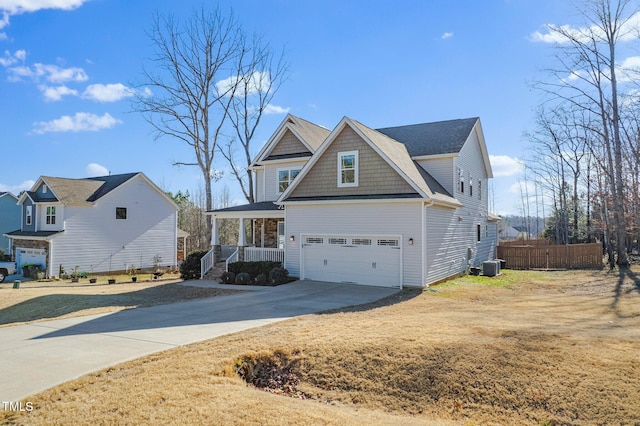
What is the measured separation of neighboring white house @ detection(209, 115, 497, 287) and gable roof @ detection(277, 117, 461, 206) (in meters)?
0.05

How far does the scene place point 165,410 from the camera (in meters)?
5.22

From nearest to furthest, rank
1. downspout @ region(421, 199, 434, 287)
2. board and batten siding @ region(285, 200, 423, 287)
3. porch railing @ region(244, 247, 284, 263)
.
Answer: downspout @ region(421, 199, 434, 287) → board and batten siding @ region(285, 200, 423, 287) → porch railing @ region(244, 247, 284, 263)

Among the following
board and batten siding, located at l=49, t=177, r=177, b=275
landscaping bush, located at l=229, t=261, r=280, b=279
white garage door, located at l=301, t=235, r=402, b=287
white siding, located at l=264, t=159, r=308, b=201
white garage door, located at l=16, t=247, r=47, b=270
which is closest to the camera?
white garage door, located at l=301, t=235, r=402, b=287

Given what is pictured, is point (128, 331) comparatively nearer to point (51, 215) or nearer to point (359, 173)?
point (359, 173)

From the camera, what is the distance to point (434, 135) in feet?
73.5

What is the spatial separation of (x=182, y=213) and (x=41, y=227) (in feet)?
62.4

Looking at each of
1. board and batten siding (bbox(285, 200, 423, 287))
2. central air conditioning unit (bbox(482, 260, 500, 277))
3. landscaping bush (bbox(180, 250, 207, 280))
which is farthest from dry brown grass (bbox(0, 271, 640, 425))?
landscaping bush (bbox(180, 250, 207, 280))

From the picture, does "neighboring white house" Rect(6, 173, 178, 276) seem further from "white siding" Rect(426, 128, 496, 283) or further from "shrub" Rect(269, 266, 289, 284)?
"white siding" Rect(426, 128, 496, 283)

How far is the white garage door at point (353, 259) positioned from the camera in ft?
54.6

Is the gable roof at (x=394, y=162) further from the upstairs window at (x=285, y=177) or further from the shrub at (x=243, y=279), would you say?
the shrub at (x=243, y=279)

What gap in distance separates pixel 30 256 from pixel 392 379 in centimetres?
2948

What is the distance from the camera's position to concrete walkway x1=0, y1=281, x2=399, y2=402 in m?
6.74

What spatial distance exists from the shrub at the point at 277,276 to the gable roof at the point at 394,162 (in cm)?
328

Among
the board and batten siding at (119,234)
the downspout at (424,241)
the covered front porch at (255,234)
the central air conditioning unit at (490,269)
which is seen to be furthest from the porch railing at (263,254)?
the board and batten siding at (119,234)
